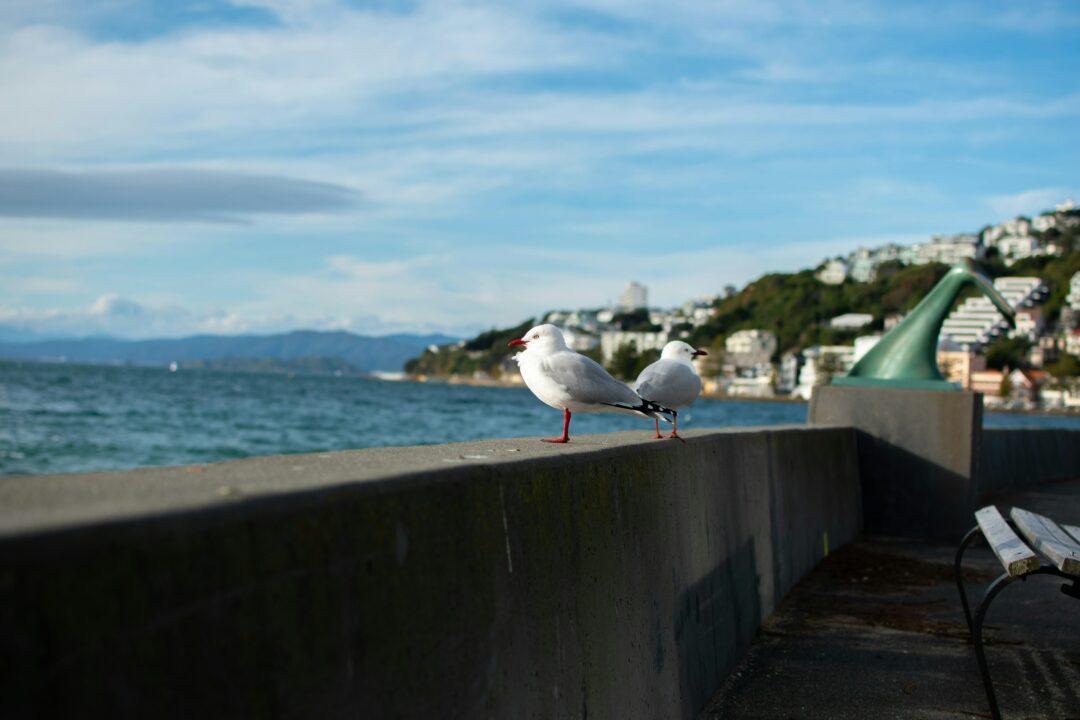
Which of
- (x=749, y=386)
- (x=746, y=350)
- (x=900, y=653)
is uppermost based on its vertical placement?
(x=746, y=350)

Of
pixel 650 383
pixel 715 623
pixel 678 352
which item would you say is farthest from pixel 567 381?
pixel 678 352

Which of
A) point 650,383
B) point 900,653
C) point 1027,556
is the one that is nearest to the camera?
point 1027,556

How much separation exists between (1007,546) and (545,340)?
2226mm

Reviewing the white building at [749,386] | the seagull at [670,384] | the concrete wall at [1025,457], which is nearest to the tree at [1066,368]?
the white building at [749,386]

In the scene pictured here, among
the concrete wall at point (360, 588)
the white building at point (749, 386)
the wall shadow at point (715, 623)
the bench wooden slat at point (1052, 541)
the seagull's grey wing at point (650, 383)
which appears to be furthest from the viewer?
the white building at point (749, 386)

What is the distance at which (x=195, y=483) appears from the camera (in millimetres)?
2467

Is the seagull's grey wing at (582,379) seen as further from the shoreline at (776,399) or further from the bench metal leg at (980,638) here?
the shoreline at (776,399)

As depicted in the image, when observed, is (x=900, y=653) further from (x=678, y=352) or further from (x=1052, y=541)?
(x=678, y=352)

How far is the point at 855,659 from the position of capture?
631 centimetres

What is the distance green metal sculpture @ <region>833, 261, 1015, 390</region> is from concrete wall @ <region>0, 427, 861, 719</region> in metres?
7.33

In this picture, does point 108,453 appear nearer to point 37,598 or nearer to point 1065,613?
point 1065,613

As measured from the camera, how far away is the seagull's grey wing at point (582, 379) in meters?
5.12

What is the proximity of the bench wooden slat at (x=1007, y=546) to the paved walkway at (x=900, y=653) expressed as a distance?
2.45ft

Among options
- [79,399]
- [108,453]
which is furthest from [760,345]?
[108,453]
